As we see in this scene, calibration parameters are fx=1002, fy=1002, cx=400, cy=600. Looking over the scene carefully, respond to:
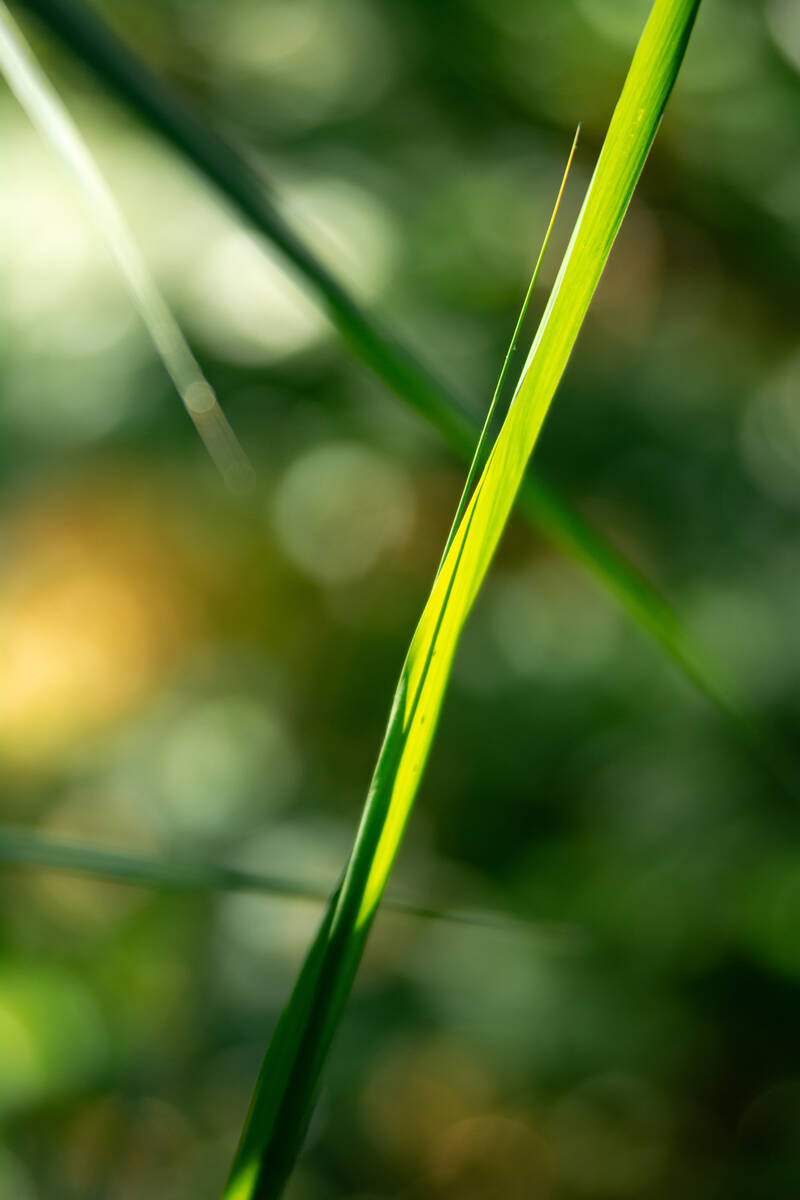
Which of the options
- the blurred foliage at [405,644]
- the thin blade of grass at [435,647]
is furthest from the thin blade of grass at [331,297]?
the blurred foliage at [405,644]

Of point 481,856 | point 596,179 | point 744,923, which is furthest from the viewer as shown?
point 481,856

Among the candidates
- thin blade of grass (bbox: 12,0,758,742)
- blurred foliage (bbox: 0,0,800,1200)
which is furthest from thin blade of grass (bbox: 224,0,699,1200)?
blurred foliage (bbox: 0,0,800,1200)

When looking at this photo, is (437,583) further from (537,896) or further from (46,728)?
(46,728)

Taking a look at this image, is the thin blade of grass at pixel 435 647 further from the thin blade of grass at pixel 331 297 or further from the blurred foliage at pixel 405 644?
the blurred foliage at pixel 405 644

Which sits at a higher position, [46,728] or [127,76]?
[46,728]

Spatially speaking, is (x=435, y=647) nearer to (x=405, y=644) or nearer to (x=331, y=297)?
(x=331, y=297)

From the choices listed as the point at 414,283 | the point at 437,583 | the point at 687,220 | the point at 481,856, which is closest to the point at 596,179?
the point at 437,583

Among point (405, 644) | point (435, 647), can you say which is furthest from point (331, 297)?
point (405, 644)
